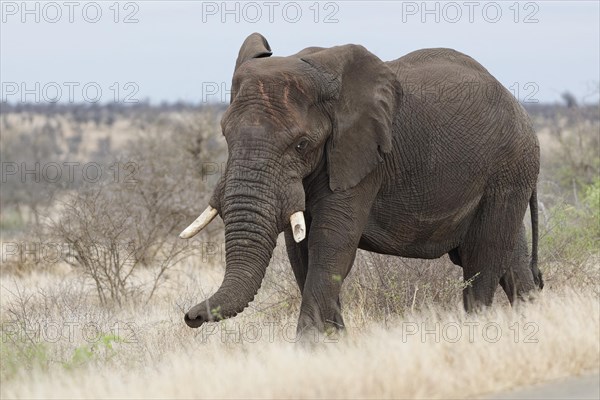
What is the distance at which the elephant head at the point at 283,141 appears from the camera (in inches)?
333

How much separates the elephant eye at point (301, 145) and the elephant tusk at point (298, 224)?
0.48m

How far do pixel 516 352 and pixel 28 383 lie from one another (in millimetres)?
3117

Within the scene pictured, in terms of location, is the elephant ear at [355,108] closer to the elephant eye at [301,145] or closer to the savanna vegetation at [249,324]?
the elephant eye at [301,145]

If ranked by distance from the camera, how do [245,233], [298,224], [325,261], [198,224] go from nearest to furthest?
[245,233] → [298,224] → [198,224] → [325,261]

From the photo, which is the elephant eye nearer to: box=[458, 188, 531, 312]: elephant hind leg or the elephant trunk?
the elephant trunk

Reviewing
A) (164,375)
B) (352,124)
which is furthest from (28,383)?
(352,124)

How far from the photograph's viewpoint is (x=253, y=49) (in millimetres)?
9375

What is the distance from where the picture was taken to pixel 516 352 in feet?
25.6

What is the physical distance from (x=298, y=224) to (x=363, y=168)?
2.76 feet

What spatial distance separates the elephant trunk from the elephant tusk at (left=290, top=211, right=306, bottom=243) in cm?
14

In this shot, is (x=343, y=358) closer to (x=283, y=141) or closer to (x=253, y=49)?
(x=283, y=141)

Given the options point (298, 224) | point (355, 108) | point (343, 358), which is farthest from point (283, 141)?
point (343, 358)

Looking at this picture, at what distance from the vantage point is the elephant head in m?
8.47

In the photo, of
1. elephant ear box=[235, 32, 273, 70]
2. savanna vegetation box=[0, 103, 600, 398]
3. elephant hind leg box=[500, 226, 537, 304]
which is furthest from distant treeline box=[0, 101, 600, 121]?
elephant ear box=[235, 32, 273, 70]
